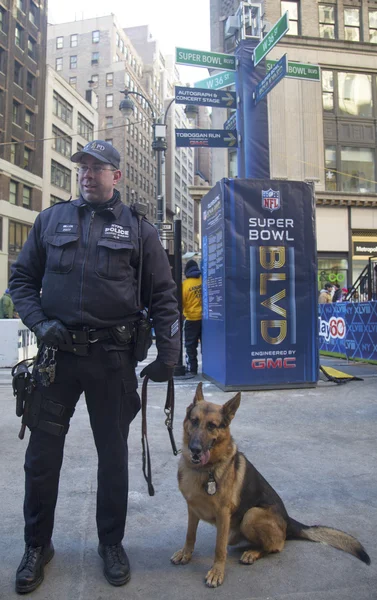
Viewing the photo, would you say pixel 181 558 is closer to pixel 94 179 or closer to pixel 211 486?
pixel 211 486

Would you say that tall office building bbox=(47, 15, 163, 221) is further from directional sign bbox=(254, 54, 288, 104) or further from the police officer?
the police officer

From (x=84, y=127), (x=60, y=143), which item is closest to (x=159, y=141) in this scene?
(x=60, y=143)

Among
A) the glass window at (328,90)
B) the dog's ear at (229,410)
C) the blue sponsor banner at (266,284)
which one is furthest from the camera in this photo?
the glass window at (328,90)

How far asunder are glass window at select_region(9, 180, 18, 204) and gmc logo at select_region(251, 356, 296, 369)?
34056mm

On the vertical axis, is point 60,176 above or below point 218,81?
above

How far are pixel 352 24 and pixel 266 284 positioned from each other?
25716mm

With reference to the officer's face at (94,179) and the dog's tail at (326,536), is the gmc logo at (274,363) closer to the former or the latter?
the dog's tail at (326,536)

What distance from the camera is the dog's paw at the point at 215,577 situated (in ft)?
7.59

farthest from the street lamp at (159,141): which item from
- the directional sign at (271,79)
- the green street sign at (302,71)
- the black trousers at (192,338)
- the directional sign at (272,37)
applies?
the black trousers at (192,338)

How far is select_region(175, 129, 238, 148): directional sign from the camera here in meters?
9.98

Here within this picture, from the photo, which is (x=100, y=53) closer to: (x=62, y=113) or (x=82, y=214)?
(x=62, y=113)

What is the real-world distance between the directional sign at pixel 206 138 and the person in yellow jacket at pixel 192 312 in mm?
3134

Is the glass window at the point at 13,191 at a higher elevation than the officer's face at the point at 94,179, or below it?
higher

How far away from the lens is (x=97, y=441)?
249cm
